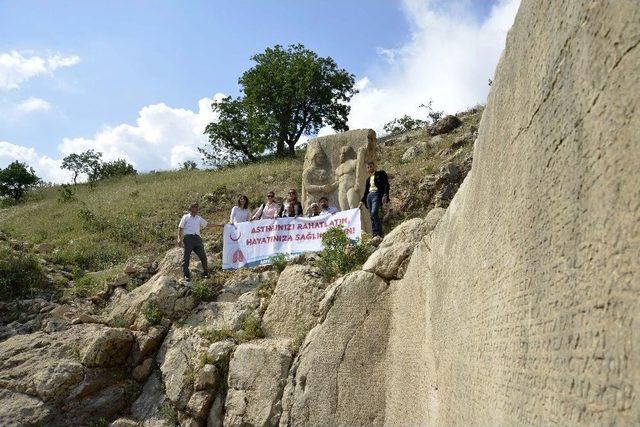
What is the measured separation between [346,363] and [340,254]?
201 cm

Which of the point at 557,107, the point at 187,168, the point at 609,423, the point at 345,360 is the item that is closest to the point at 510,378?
the point at 609,423

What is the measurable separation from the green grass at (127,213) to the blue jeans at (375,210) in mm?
5732

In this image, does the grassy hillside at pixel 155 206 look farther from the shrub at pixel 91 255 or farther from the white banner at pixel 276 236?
the white banner at pixel 276 236

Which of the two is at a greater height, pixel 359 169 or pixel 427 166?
pixel 427 166

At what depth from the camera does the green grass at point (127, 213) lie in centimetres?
1612

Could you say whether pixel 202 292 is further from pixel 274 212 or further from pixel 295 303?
pixel 274 212

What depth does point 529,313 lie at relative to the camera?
2.50 metres

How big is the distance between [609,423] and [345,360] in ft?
15.7

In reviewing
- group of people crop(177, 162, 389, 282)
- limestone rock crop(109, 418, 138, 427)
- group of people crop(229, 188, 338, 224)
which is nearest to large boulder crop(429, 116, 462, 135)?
group of people crop(177, 162, 389, 282)

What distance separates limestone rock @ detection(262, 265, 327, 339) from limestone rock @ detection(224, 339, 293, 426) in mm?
296

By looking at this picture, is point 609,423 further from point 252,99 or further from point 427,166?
point 252,99

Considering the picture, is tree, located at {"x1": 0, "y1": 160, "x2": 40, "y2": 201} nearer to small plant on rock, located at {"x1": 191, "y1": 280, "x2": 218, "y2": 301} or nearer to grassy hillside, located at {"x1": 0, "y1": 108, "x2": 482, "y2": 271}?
grassy hillside, located at {"x1": 0, "y1": 108, "x2": 482, "y2": 271}

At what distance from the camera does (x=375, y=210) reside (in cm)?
894

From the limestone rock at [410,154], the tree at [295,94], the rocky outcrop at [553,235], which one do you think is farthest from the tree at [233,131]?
the rocky outcrop at [553,235]
